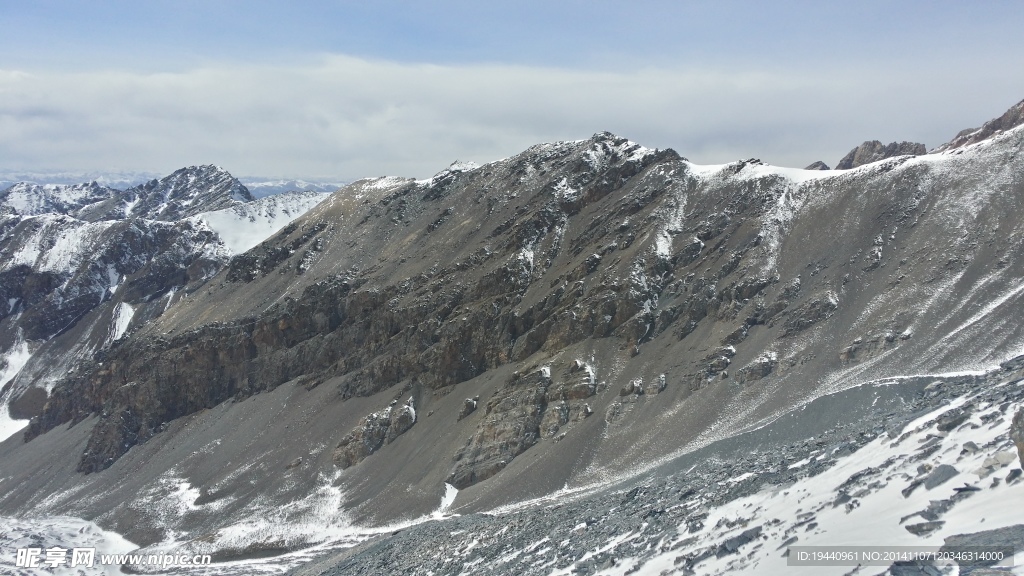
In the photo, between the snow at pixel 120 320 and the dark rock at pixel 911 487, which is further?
the snow at pixel 120 320

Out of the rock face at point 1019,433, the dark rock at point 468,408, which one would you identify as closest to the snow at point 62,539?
the dark rock at point 468,408

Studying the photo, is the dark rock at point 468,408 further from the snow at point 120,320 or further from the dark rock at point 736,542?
the snow at point 120,320

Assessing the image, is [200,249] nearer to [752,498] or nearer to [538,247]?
[538,247]

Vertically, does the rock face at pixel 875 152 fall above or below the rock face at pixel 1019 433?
above

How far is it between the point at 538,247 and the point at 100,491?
69.4 meters

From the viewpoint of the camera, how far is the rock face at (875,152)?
148 metres

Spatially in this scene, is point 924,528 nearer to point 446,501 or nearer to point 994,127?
point 446,501

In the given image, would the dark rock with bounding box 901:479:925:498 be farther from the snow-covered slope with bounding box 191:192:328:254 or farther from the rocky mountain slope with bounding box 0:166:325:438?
the snow-covered slope with bounding box 191:192:328:254

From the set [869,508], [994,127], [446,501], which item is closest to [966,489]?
[869,508]

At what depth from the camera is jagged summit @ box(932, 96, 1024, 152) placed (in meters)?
101

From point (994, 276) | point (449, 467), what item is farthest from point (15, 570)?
point (994, 276)

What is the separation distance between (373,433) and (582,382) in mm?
27221

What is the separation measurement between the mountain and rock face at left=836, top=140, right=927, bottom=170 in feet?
163

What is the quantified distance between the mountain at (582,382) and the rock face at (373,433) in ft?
1.09
